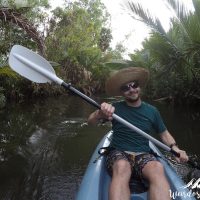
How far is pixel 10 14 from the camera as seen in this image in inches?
271

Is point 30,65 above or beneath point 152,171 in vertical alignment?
above

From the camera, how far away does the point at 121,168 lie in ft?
10.2

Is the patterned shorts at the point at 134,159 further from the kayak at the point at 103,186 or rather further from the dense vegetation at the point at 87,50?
the dense vegetation at the point at 87,50

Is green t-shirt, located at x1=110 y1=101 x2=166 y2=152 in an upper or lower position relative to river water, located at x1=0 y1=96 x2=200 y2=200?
upper

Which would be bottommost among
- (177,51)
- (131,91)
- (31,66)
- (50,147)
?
(50,147)

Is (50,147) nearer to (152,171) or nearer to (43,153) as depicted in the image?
(43,153)

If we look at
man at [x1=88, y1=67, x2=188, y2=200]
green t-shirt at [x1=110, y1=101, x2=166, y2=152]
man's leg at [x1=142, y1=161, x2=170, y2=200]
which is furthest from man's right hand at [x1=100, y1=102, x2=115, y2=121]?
man's leg at [x1=142, y1=161, x2=170, y2=200]

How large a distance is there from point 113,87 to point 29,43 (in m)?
6.31

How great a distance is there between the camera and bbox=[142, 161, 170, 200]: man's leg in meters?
2.77

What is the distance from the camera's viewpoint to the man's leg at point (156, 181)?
277cm

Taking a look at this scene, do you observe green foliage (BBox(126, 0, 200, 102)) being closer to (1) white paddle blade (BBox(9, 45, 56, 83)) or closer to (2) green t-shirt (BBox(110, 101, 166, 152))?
(1) white paddle blade (BBox(9, 45, 56, 83))

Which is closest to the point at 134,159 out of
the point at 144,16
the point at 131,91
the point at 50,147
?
the point at 131,91

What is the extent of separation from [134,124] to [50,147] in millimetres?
3033

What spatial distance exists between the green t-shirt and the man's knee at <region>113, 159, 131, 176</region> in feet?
0.73
